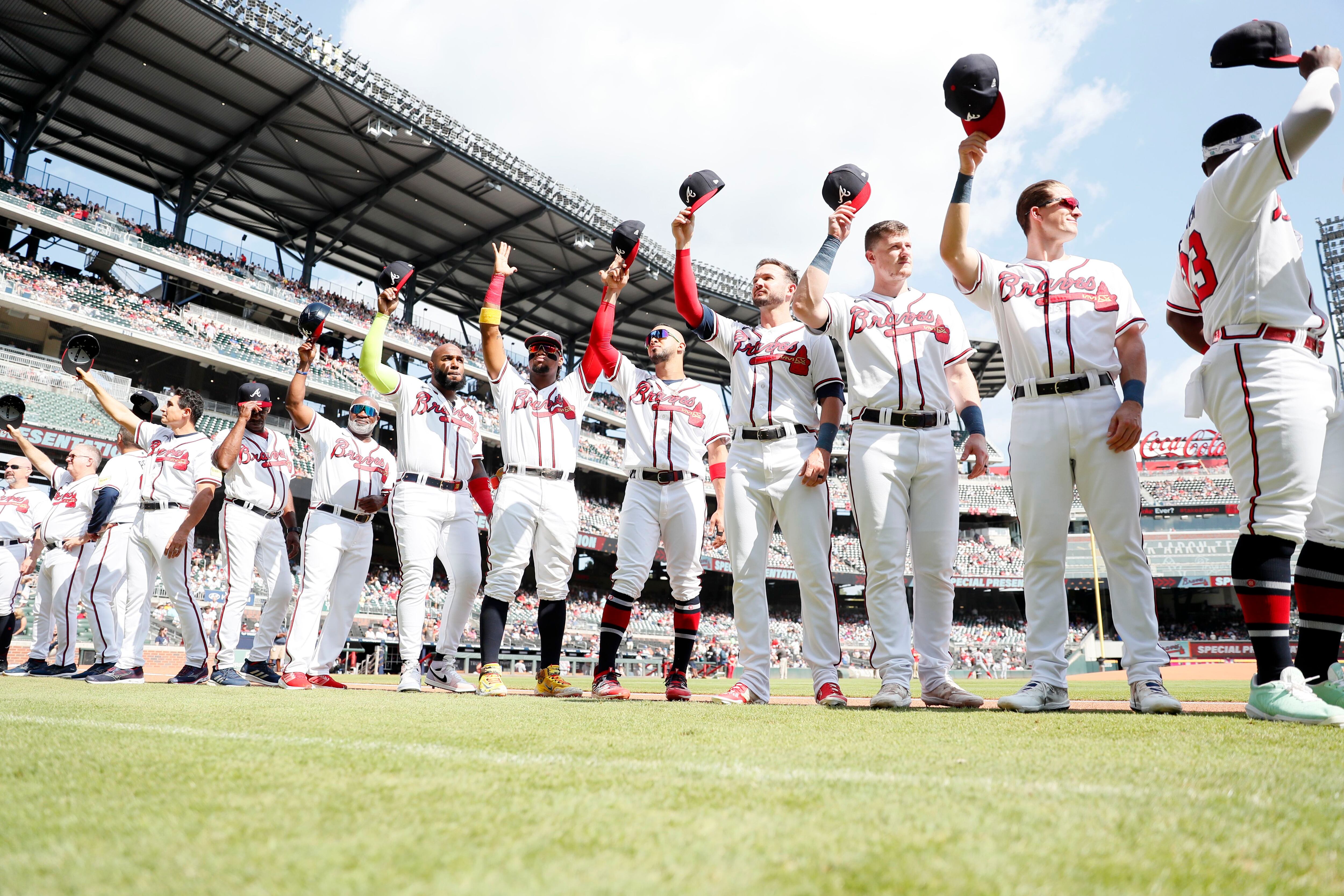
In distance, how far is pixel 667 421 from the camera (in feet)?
16.6

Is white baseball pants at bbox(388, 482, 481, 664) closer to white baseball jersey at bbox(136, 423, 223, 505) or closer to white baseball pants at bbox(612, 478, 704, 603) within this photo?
white baseball pants at bbox(612, 478, 704, 603)

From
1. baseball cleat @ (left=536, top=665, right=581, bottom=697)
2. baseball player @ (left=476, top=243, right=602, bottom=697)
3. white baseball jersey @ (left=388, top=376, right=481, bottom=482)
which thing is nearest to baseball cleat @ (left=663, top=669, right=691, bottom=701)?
baseball cleat @ (left=536, top=665, right=581, bottom=697)

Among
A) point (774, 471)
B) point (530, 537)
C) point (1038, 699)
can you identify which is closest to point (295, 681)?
point (530, 537)

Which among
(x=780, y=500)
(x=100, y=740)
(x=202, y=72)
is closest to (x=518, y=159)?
(x=202, y=72)

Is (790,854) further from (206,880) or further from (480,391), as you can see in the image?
(480,391)

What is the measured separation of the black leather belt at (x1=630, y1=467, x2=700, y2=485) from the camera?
16.6ft

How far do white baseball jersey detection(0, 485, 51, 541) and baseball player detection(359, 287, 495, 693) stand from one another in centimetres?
451

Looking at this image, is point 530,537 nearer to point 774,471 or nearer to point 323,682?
point 774,471

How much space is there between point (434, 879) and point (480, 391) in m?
34.0

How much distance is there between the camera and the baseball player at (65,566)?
22.6 ft

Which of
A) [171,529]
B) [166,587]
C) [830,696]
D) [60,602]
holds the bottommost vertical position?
[830,696]

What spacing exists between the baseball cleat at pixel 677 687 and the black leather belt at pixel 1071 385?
8.16 ft

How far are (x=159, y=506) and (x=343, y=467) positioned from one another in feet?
5.43

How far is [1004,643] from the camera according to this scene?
3525 cm
